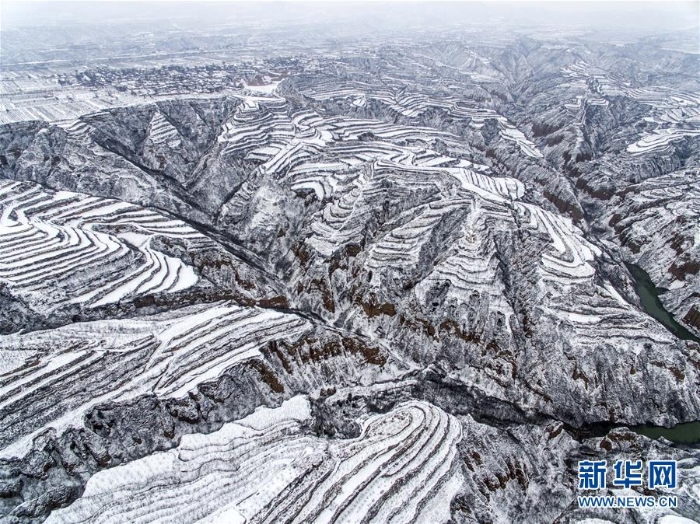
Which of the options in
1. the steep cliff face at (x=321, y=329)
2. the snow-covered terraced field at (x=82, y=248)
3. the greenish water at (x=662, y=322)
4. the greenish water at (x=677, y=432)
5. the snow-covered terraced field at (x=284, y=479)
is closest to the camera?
the snow-covered terraced field at (x=284, y=479)

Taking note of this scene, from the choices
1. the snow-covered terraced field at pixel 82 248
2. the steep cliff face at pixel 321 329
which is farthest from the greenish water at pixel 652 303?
the snow-covered terraced field at pixel 82 248

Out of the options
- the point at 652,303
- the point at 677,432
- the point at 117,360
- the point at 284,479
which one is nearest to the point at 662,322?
the point at 652,303

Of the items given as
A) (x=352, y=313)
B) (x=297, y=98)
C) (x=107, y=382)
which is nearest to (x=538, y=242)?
(x=352, y=313)

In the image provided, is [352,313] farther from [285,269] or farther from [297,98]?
[297,98]

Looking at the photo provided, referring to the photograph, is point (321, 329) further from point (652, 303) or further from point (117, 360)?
point (652, 303)

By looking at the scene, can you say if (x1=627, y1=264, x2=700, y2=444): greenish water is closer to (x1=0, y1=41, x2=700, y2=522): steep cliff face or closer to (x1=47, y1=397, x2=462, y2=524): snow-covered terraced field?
(x1=0, y1=41, x2=700, y2=522): steep cliff face

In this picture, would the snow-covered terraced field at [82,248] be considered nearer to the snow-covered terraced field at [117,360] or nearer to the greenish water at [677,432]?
the snow-covered terraced field at [117,360]
